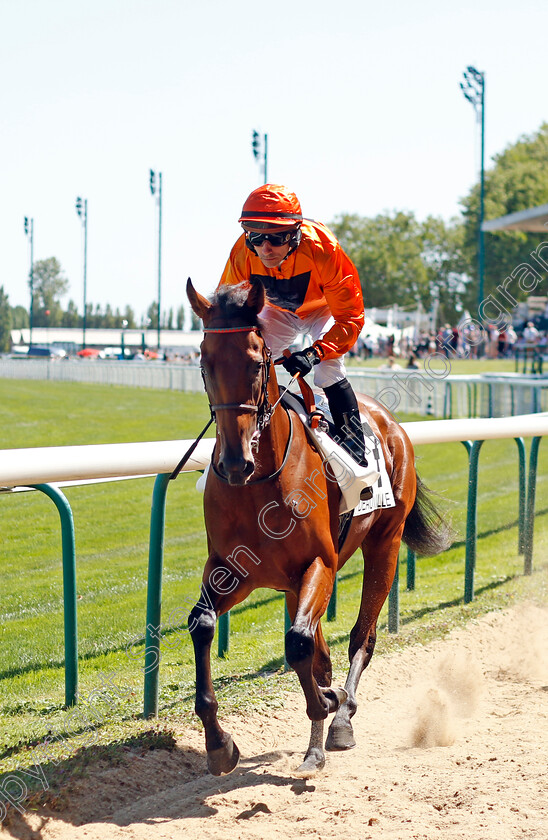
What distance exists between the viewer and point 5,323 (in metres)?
104

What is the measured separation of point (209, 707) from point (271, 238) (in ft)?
5.37

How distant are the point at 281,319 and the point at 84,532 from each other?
15.4 feet

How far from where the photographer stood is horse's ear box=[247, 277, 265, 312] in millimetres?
2873

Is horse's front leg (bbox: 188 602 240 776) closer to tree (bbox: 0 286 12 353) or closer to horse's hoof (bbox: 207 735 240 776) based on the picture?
horse's hoof (bbox: 207 735 240 776)

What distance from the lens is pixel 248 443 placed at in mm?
2803

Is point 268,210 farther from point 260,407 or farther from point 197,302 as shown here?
point 260,407

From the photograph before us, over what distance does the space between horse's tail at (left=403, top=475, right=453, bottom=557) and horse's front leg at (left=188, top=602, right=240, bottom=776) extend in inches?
77.7

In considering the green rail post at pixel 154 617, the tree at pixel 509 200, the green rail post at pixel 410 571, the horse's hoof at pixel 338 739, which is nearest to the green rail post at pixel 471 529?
the green rail post at pixel 410 571

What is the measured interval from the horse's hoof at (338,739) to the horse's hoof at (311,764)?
3.6 inches

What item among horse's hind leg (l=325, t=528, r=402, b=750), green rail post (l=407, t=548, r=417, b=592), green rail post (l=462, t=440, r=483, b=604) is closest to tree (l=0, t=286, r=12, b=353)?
green rail post (l=407, t=548, r=417, b=592)

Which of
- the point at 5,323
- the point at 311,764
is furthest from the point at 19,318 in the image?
the point at 311,764

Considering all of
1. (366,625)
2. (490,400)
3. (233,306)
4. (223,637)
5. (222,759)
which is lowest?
(223,637)

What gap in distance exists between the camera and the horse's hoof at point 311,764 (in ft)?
10.8

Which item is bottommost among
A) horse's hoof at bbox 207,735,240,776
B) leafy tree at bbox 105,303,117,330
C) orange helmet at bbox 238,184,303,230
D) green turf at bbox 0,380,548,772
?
green turf at bbox 0,380,548,772
